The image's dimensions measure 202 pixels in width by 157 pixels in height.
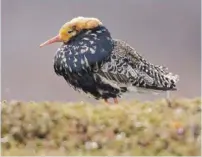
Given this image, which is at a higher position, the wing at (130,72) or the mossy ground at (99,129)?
the wing at (130,72)

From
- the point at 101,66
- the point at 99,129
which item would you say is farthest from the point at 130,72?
the point at 99,129

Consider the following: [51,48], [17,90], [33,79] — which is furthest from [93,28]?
[51,48]

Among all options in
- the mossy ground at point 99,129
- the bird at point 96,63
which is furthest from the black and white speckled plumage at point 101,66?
the mossy ground at point 99,129

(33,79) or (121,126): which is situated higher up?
(33,79)

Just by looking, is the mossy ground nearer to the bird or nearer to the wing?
the bird

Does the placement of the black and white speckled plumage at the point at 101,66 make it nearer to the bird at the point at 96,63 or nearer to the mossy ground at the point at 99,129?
the bird at the point at 96,63

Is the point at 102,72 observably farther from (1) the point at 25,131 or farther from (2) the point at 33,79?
(2) the point at 33,79

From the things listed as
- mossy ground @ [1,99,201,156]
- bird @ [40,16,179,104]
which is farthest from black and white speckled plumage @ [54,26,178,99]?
mossy ground @ [1,99,201,156]
